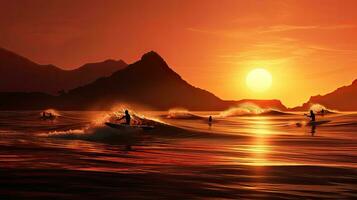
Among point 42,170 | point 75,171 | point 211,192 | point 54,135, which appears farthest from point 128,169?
point 54,135

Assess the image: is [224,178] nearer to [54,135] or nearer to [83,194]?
[83,194]

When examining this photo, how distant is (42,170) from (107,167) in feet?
9.63

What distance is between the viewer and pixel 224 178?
17.8 metres

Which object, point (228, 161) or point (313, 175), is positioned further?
point (228, 161)

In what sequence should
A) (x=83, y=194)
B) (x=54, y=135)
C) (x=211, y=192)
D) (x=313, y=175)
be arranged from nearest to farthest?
1. (x=83, y=194)
2. (x=211, y=192)
3. (x=313, y=175)
4. (x=54, y=135)

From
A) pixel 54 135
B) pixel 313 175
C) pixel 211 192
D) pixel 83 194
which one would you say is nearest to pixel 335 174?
pixel 313 175

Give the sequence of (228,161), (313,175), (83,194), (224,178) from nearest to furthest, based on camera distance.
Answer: (83,194)
(224,178)
(313,175)
(228,161)

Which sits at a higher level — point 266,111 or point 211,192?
point 266,111

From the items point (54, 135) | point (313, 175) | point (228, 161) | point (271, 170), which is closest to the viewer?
point (313, 175)

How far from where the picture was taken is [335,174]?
65.9 ft

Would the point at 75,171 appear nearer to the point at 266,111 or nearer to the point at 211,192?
the point at 211,192

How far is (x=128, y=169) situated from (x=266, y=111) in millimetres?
169906

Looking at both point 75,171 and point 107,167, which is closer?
point 75,171

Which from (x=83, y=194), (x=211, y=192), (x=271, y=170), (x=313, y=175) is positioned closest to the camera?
(x=83, y=194)
